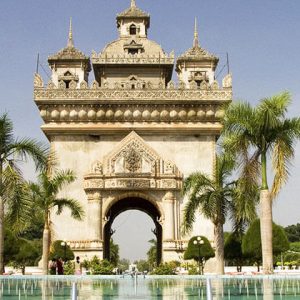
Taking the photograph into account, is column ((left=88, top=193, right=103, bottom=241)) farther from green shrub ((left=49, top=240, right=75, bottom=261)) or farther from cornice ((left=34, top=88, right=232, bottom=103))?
cornice ((left=34, top=88, right=232, bottom=103))

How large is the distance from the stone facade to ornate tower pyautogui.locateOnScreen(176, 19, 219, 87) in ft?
4.93

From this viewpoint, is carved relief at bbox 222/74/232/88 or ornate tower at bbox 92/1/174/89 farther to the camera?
ornate tower at bbox 92/1/174/89

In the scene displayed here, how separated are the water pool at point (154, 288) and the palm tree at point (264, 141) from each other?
1100 mm

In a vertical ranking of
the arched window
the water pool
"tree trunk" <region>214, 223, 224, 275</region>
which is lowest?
the water pool

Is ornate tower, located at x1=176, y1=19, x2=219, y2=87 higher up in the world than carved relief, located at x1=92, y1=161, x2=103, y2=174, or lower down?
higher up

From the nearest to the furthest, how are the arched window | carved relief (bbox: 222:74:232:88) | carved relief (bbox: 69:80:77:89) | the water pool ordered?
1. the water pool
2. carved relief (bbox: 222:74:232:88)
3. carved relief (bbox: 69:80:77:89)
4. the arched window

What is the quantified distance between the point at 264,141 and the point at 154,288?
4999 millimetres

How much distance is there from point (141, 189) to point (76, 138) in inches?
172

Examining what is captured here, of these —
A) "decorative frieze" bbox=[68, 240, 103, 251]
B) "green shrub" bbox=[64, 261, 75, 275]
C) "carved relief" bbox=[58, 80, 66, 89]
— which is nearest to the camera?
"green shrub" bbox=[64, 261, 75, 275]

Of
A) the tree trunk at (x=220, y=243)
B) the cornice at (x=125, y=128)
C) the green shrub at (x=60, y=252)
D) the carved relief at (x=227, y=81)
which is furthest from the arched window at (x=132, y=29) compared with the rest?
the tree trunk at (x=220, y=243)

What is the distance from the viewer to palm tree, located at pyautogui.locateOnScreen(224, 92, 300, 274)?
55.7 ft

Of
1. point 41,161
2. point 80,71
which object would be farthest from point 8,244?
point 41,161

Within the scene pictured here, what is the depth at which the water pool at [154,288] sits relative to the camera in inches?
513

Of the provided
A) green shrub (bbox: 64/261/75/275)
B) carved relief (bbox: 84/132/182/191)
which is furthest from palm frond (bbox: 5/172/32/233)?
carved relief (bbox: 84/132/182/191)
